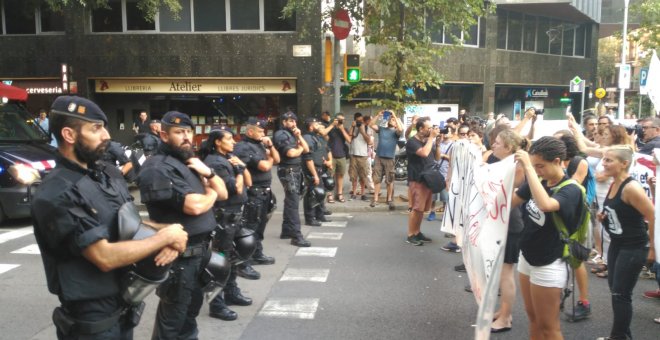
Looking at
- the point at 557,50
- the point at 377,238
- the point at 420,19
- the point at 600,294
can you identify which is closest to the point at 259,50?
the point at 420,19

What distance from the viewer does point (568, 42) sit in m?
29.4

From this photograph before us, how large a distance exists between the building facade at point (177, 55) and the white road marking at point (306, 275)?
1169 cm

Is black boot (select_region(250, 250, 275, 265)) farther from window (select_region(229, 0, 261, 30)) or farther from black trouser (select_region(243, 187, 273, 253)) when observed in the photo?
window (select_region(229, 0, 261, 30))

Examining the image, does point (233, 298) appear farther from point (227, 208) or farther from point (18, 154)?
point (18, 154)

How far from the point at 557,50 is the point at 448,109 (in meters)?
9.55

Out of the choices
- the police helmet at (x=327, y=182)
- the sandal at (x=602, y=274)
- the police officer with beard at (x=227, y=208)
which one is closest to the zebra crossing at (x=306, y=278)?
the police officer with beard at (x=227, y=208)

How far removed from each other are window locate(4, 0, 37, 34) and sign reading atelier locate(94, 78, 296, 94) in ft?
10.2

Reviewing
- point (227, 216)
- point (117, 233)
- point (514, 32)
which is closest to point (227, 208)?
point (227, 216)

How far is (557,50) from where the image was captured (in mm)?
28812

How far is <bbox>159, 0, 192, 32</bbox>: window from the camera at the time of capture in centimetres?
1838

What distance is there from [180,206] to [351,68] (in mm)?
8563

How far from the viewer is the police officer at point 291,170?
8383 mm

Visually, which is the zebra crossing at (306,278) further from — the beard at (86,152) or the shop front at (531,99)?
the shop front at (531,99)

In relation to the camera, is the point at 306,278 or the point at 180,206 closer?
the point at 180,206
